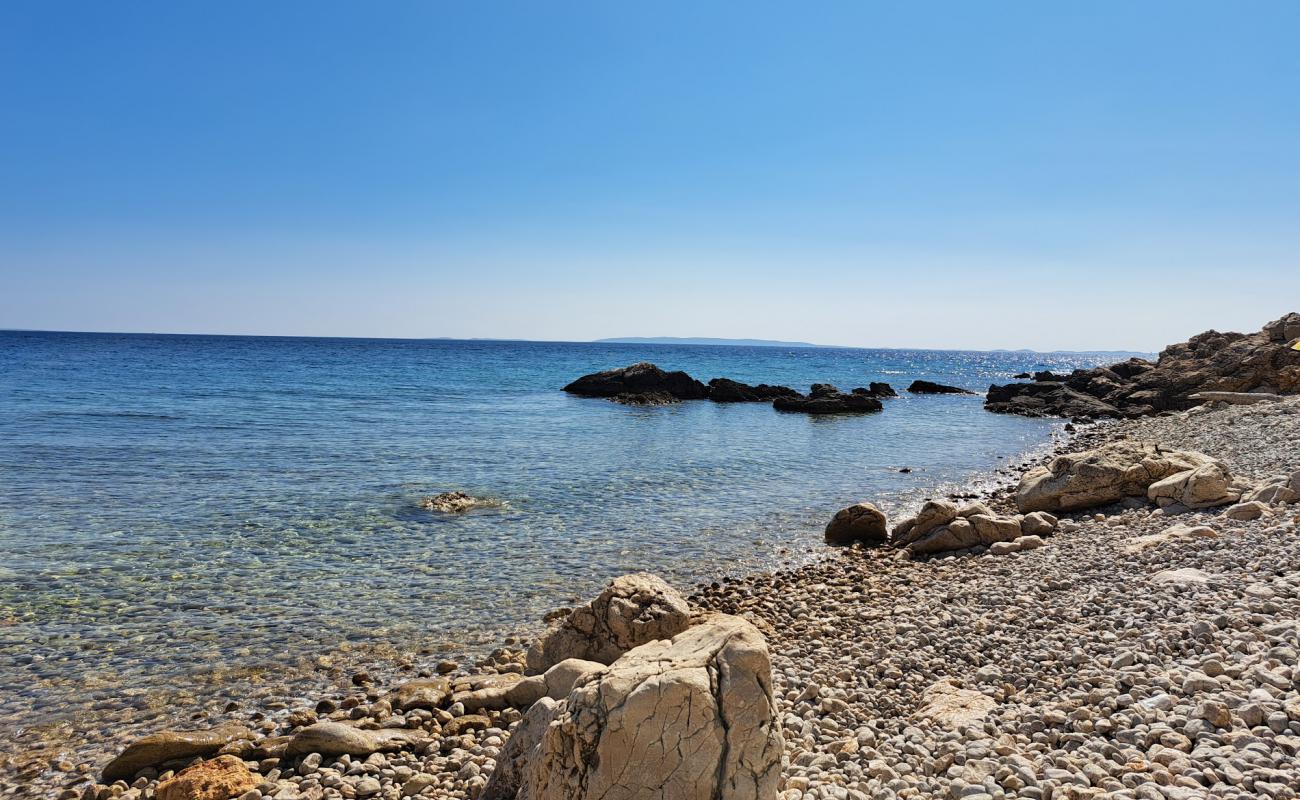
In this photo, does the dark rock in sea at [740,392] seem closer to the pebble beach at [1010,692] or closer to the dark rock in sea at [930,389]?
the dark rock in sea at [930,389]

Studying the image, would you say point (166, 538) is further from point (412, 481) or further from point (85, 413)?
point (85, 413)

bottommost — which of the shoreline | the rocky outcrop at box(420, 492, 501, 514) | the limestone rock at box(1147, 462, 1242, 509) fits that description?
the shoreline

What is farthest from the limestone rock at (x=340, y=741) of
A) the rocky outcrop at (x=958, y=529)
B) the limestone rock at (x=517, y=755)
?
the rocky outcrop at (x=958, y=529)

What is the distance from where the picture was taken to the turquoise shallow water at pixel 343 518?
395 inches

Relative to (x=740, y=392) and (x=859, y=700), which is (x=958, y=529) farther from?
(x=740, y=392)

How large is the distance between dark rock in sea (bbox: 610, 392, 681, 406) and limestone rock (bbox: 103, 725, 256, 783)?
138ft

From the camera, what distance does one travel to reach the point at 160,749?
708cm

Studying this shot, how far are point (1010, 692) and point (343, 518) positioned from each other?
13.7 meters

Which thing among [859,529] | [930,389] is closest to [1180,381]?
[930,389]

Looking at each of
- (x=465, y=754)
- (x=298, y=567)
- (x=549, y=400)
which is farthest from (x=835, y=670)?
(x=549, y=400)

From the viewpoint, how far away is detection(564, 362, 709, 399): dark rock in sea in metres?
54.5

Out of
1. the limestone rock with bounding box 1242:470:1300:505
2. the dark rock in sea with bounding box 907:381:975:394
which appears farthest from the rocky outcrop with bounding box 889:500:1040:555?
the dark rock in sea with bounding box 907:381:975:394

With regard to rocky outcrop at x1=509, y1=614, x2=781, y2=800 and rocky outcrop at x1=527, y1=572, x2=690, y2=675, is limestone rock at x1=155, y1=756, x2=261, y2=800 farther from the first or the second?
rocky outcrop at x1=527, y1=572, x2=690, y2=675

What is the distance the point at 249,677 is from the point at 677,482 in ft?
46.4
